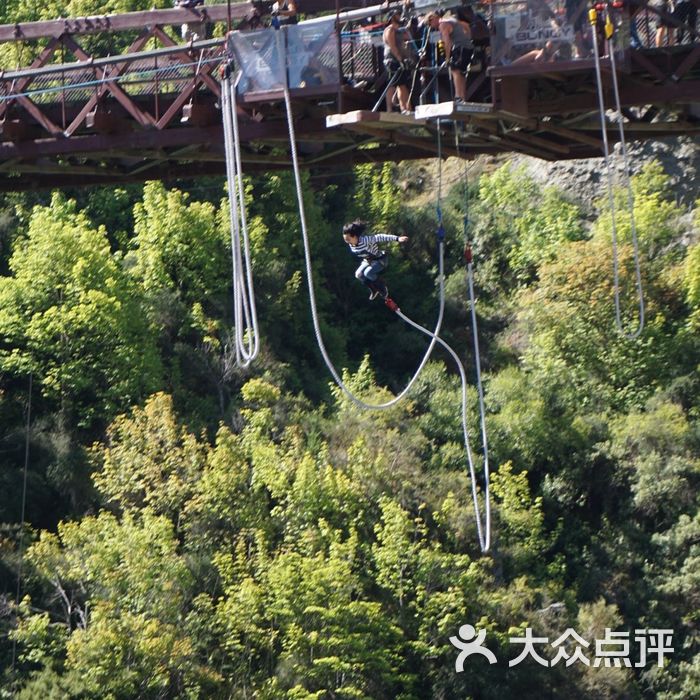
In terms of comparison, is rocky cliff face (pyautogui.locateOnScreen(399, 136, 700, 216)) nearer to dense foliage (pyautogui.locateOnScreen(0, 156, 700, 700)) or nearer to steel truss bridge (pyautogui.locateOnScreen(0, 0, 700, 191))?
dense foliage (pyautogui.locateOnScreen(0, 156, 700, 700))

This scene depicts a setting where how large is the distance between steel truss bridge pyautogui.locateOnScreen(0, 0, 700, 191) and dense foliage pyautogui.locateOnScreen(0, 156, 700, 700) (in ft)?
31.7

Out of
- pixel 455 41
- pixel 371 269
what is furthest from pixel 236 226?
pixel 455 41

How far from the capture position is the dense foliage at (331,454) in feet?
109

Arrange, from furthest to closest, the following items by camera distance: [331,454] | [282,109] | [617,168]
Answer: [617,168]
[331,454]
[282,109]

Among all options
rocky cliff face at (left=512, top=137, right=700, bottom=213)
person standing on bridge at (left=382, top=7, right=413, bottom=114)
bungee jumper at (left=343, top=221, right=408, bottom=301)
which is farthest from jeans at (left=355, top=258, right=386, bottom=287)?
rocky cliff face at (left=512, top=137, right=700, bottom=213)

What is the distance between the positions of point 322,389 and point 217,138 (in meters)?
17.1

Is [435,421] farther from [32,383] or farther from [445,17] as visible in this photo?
[445,17]

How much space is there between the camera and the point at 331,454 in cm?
3653

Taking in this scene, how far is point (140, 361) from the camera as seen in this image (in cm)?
3781

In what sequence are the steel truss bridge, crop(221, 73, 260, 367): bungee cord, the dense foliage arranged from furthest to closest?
the dense foliage
the steel truss bridge
crop(221, 73, 260, 367): bungee cord

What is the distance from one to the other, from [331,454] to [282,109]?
1535 centimetres

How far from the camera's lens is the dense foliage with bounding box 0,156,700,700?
109 feet

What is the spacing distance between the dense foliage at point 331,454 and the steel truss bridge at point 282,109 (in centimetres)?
965

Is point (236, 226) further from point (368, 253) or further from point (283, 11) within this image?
point (283, 11)
